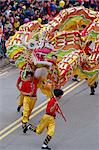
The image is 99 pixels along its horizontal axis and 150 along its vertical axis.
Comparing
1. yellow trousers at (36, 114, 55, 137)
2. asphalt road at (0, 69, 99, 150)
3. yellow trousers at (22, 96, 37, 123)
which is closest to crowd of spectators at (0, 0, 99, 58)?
asphalt road at (0, 69, 99, 150)

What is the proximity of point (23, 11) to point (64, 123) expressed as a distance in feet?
36.4

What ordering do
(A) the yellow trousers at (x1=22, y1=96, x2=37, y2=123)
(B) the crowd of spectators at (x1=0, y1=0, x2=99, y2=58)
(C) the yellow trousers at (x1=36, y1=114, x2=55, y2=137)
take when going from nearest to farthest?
(C) the yellow trousers at (x1=36, y1=114, x2=55, y2=137)
(A) the yellow trousers at (x1=22, y1=96, x2=37, y2=123)
(B) the crowd of spectators at (x1=0, y1=0, x2=99, y2=58)

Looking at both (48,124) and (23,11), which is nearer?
(48,124)

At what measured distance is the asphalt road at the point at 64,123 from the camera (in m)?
13.7

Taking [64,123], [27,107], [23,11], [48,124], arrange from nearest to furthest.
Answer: [48,124], [27,107], [64,123], [23,11]

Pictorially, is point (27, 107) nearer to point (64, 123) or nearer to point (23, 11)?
point (64, 123)

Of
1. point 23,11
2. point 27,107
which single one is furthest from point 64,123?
point 23,11

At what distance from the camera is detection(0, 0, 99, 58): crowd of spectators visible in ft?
77.9

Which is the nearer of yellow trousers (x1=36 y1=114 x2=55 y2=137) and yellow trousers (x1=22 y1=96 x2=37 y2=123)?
yellow trousers (x1=36 y1=114 x2=55 y2=137)

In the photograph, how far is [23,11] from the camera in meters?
25.6

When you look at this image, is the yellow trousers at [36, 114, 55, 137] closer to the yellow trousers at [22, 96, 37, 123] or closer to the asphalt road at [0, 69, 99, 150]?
the asphalt road at [0, 69, 99, 150]

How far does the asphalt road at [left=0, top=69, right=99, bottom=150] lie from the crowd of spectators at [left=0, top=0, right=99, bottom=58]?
4.53 metres

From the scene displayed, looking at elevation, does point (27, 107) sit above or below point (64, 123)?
above

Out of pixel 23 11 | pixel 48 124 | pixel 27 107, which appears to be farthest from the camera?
pixel 23 11
